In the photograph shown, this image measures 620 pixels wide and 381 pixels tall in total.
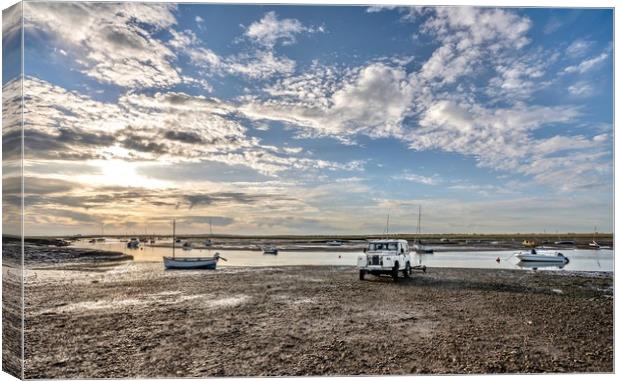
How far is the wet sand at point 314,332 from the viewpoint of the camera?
1054 centimetres

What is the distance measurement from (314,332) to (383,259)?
35.6 feet

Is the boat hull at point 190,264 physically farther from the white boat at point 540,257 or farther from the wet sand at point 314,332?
the white boat at point 540,257

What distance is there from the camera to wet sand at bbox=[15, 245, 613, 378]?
10.5m

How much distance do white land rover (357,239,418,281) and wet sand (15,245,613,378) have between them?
290 cm

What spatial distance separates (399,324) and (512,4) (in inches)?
375

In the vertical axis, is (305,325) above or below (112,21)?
below

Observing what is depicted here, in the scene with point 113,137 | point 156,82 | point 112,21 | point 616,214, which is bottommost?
point 616,214

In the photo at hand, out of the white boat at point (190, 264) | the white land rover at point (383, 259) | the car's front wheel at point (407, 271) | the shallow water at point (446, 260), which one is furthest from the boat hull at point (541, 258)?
the white boat at point (190, 264)

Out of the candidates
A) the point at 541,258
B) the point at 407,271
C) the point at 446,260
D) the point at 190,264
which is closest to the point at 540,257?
the point at 541,258

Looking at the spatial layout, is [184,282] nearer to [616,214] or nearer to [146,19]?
[146,19]

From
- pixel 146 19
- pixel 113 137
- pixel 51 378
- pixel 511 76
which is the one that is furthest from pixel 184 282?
pixel 511 76

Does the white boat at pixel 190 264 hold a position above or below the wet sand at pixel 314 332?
below

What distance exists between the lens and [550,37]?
12.6 metres

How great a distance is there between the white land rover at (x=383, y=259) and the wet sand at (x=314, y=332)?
2.90 metres
